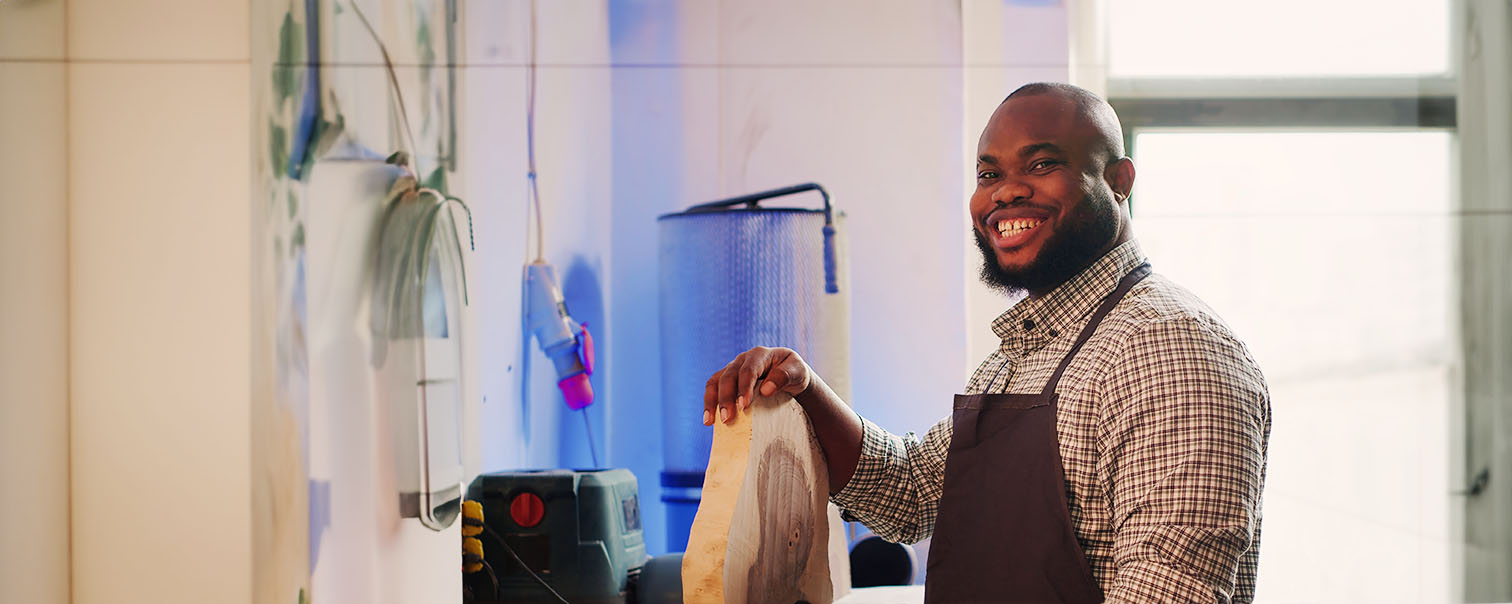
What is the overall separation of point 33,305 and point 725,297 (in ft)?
3.08

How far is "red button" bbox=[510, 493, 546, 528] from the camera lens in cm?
163

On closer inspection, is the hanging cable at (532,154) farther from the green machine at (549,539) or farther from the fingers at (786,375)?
the fingers at (786,375)

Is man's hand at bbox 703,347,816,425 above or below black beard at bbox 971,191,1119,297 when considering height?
below

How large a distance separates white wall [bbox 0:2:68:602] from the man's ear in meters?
1.36

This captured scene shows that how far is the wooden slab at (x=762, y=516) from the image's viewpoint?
1.11 metres

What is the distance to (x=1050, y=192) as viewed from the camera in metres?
1.34

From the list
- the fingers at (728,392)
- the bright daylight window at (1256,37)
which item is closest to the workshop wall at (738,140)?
the bright daylight window at (1256,37)

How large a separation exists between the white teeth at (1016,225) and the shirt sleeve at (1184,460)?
0.77ft

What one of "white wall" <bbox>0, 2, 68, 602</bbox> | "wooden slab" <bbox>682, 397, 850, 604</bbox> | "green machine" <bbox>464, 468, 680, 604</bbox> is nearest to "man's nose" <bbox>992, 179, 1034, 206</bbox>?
"wooden slab" <bbox>682, 397, 850, 604</bbox>

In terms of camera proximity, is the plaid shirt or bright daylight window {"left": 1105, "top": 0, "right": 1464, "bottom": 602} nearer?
the plaid shirt

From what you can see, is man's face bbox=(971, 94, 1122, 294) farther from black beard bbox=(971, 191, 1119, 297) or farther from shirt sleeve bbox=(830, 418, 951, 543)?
shirt sleeve bbox=(830, 418, 951, 543)

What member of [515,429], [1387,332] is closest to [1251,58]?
[1387,332]

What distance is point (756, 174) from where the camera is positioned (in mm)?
1737

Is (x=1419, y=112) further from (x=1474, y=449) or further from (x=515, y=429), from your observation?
(x=515, y=429)
